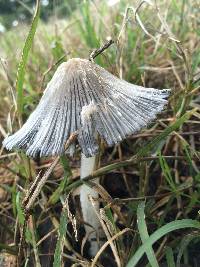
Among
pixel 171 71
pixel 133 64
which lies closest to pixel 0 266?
pixel 133 64

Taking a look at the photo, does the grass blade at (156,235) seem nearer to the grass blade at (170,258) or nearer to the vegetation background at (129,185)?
the vegetation background at (129,185)

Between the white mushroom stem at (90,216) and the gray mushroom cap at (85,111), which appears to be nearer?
the gray mushroom cap at (85,111)

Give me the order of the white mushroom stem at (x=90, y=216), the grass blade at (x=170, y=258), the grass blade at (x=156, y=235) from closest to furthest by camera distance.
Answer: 1. the grass blade at (x=156, y=235)
2. the grass blade at (x=170, y=258)
3. the white mushroom stem at (x=90, y=216)

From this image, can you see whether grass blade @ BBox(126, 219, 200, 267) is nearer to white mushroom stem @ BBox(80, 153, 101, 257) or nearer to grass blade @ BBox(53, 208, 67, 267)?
grass blade @ BBox(53, 208, 67, 267)

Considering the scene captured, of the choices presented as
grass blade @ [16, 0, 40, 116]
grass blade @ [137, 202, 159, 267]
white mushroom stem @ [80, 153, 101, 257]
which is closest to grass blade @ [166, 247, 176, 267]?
grass blade @ [137, 202, 159, 267]

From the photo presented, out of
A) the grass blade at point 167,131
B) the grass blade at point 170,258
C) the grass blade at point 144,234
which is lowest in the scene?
the grass blade at point 170,258

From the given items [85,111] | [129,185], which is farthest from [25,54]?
[129,185]

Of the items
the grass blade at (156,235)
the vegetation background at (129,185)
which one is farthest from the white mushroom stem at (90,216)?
the grass blade at (156,235)

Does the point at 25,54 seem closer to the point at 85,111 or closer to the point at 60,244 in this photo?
the point at 85,111

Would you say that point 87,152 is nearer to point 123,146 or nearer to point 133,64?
point 123,146
